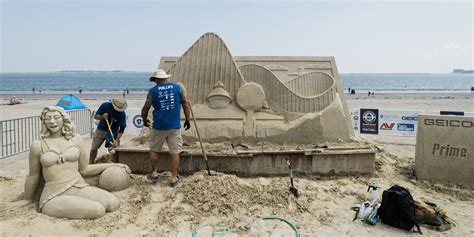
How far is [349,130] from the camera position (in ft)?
20.4

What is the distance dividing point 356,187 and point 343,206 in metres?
0.66

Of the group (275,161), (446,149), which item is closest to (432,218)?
(446,149)

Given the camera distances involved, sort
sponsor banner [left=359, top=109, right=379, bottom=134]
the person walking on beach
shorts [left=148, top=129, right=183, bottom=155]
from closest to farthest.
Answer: the person walking on beach
shorts [left=148, top=129, right=183, bottom=155]
sponsor banner [left=359, top=109, right=379, bottom=134]

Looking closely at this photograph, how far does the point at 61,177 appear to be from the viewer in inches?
158

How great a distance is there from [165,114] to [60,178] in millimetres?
1494

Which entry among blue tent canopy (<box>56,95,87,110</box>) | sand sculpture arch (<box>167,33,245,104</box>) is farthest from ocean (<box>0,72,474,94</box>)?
sand sculpture arch (<box>167,33,245,104</box>)

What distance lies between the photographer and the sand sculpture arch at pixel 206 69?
6270 mm

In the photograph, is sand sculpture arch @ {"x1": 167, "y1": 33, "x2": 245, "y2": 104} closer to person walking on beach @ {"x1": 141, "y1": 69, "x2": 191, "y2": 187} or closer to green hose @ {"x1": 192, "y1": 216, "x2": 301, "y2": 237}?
person walking on beach @ {"x1": 141, "y1": 69, "x2": 191, "y2": 187}

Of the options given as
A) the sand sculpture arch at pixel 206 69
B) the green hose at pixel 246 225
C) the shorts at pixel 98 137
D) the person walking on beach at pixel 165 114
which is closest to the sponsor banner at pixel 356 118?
the sand sculpture arch at pixel 206 69

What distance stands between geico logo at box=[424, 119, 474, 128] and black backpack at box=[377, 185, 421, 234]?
204 centimetres

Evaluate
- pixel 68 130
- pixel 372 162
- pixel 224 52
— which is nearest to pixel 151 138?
pixel 68 130

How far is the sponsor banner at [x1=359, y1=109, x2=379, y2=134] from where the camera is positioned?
32.6 ft

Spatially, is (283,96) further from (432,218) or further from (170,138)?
(432,218)

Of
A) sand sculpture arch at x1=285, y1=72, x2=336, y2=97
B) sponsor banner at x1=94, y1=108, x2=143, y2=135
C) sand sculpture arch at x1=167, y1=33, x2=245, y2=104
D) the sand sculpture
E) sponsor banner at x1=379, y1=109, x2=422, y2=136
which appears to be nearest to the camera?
the sand sculpture
